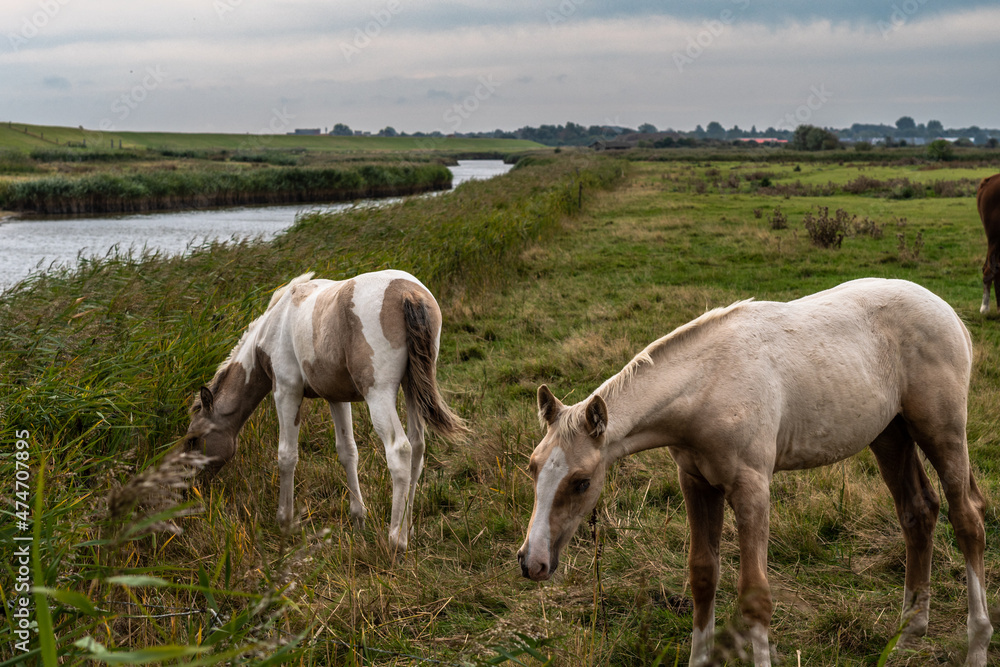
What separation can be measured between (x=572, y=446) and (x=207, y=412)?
3056mm

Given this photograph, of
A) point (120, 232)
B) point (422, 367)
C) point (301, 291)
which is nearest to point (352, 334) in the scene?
point (422, 367)

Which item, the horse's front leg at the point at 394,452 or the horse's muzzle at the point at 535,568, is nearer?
the horse's muzzle at the point at 535,568

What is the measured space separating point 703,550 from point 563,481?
0.87m

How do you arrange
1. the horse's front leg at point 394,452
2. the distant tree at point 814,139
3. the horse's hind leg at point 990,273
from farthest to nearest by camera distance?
the distant tree at point 814,139 → the horse's hind leg at point 990,273 → the horse's front leg at point 394,452

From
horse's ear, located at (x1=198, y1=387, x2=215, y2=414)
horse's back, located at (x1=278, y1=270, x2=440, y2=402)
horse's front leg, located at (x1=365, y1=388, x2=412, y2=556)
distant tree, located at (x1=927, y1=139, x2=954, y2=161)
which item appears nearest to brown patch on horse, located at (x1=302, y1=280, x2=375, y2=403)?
horse's back, located at (x1=278, y1=270, x2=440, y2=402)

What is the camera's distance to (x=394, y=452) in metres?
4.12

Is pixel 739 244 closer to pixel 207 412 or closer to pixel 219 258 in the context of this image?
pixel 219 258

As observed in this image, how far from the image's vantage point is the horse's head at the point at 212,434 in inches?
179

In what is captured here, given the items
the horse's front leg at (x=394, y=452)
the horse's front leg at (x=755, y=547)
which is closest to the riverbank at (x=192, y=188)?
the horse's front leg at (x=394, y=452)

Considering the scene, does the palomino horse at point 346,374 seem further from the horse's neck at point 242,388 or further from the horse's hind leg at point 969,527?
the horse's hind leg at point 969,527

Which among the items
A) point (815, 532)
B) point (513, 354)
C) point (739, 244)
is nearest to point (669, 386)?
point (815, 532)

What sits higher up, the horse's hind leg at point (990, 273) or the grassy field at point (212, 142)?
the grassy field at point (212, 142)

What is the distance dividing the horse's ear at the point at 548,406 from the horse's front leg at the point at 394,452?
1.66 metres

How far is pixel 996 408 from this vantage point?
595cm
